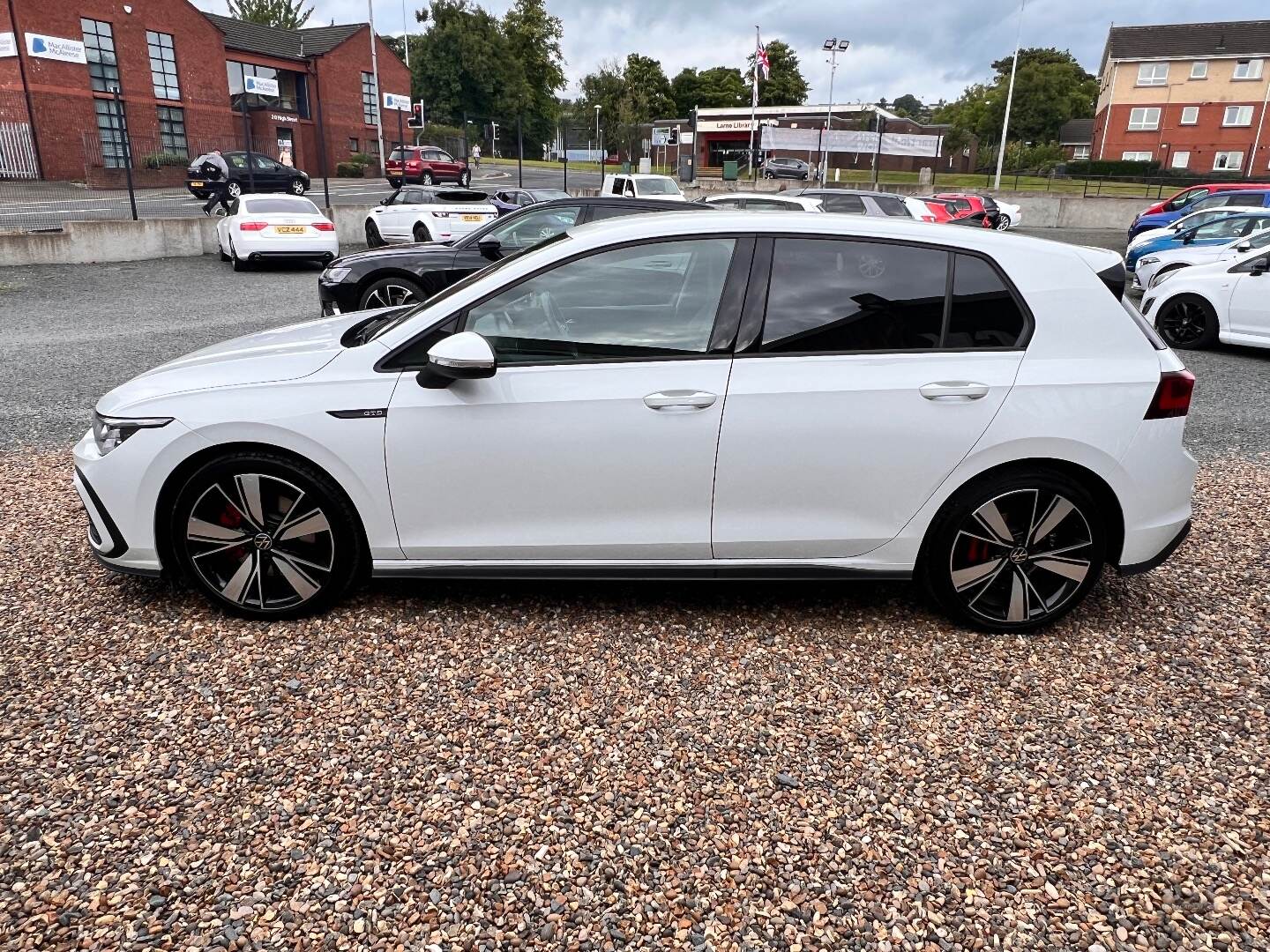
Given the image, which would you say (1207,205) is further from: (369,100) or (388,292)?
(369,100)

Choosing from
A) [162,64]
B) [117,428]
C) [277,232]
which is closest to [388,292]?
[117,428]

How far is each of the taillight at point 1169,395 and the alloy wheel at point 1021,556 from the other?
462mm

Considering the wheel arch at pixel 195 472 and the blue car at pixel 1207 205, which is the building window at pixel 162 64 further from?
the wheel arch at pixel 195 472

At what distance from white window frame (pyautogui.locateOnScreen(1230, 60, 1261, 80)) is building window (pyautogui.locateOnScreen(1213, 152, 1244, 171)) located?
14.9ft

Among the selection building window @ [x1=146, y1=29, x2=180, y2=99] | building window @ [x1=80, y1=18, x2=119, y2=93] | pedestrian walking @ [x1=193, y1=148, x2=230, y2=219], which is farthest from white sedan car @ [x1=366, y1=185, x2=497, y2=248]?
building window @ [x1=146, y1=29, x2=180, y2=99]

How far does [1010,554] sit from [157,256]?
19641mm

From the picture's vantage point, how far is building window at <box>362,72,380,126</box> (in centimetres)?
5441

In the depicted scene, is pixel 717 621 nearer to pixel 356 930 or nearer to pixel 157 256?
pixel 356 930

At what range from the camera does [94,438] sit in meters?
3.66

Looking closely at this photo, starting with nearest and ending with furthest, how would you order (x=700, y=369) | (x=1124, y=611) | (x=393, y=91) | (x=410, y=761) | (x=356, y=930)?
(x=356, y=930), (x=410, y=761), (x=700, y=369), (x=1124, y=611), (x=393, y=91)

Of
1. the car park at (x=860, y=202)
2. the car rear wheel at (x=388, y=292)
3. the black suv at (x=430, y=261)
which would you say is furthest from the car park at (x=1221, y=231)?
the car rear wheel at (x=388, y=292)

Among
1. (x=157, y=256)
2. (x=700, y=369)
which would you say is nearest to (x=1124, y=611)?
(x=700, y=369)

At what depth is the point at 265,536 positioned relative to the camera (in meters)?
3.62

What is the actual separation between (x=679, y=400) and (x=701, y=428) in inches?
5.4
